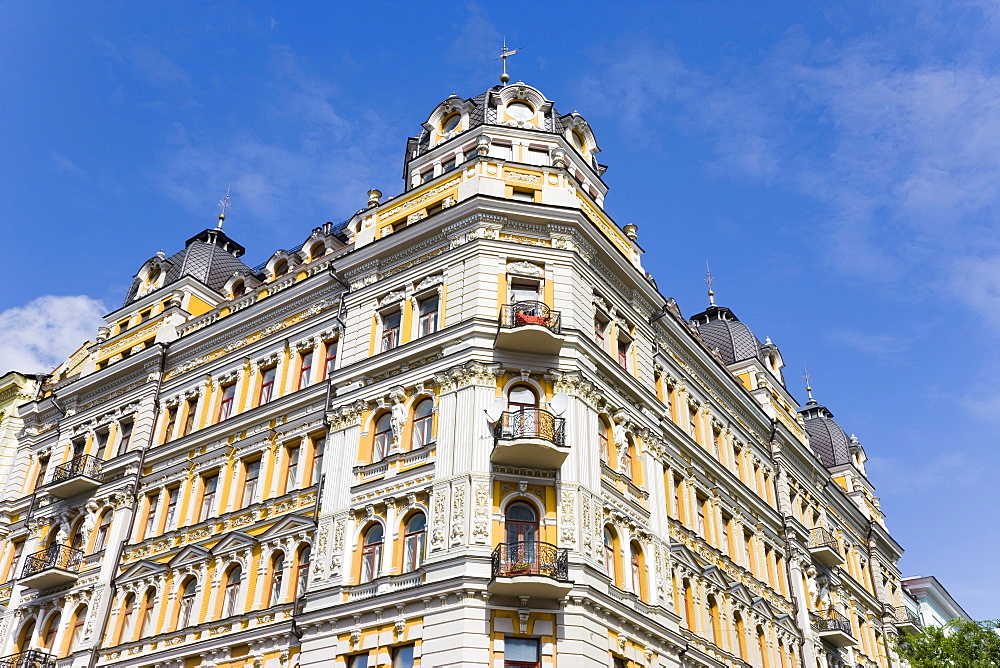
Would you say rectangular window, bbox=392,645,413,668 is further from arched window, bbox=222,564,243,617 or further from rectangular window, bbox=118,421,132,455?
rectangular window, bbox=118,421,132,455

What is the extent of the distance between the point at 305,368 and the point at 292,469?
4.17 m

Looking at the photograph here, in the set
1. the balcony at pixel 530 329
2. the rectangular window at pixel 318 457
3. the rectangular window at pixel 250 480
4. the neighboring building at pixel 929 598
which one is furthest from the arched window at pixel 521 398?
the neighboring building at pixel 929 598

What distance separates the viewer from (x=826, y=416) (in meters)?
65.4

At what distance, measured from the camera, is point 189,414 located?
38375 millimetres

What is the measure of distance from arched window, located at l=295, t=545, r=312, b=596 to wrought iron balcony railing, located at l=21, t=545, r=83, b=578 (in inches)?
469

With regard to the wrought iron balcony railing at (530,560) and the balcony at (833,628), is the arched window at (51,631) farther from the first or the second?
the balcony at (833,628)

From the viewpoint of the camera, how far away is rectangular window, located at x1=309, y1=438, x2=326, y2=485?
32000mm

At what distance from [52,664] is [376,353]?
55.1 ft

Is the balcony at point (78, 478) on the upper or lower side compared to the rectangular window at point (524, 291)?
lower

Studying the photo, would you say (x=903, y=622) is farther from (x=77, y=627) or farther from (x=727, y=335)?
(x=77, y=627)

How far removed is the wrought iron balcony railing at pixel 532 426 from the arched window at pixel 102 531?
60.9 ft

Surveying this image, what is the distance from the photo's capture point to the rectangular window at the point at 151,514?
117 ft

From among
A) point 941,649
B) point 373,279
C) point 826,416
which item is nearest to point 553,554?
point 373,279

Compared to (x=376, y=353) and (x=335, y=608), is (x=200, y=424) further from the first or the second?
(x=335, y=608)
